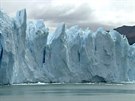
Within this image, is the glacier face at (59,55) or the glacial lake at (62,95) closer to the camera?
the glacial lake at (62,95)

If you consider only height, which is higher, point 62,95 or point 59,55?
point 59,55

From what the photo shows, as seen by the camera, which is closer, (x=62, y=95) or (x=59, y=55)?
(x=62, y=95)

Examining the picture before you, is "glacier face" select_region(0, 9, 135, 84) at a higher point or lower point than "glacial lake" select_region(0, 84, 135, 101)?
higher

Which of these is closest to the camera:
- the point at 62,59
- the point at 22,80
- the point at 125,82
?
the point at 22,80

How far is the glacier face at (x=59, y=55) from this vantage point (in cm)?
3716

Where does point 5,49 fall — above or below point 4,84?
above

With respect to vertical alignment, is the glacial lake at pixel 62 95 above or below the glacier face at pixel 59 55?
below

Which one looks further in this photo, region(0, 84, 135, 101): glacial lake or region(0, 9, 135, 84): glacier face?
region(0, 9, 135, 84): glacier face

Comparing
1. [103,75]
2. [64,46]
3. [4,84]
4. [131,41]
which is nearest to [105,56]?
[103,75]

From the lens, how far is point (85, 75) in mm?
47406

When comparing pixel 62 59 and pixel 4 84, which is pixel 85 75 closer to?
pixel 62 59

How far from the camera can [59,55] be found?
44000 mm

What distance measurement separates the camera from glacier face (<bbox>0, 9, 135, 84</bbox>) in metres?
37.2

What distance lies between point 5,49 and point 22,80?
17.1ft
